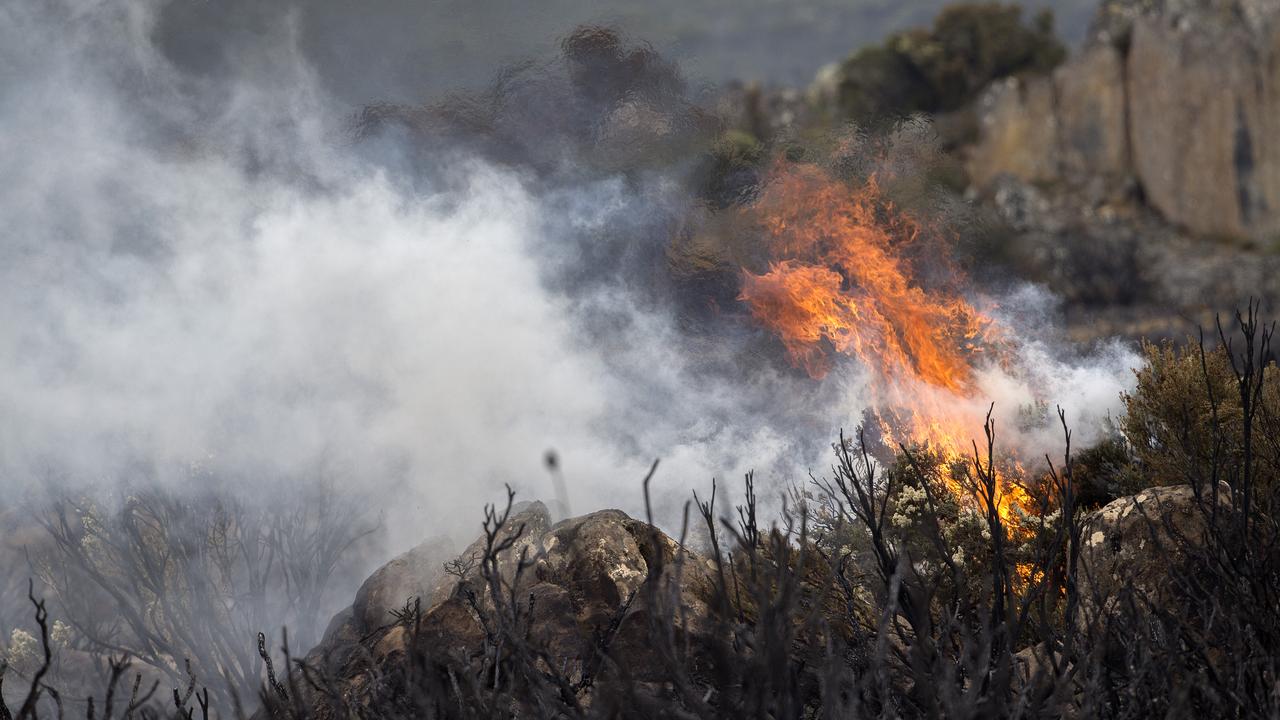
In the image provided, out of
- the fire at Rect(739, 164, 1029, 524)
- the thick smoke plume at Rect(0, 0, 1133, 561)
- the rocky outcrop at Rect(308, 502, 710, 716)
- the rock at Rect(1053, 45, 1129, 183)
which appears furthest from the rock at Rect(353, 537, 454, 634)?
the rock at Rect(1053, 45, 1129, 183)

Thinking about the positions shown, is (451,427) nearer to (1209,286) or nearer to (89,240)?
(89,240)

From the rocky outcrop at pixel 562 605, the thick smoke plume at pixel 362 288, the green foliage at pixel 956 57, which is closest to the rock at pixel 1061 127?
the green foliage at pixel 956 57

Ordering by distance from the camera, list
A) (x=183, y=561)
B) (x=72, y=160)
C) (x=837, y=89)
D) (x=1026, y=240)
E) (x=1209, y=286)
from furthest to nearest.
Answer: (x=837, y=89), (x=1026, y=240), (x=1209, y=286), (x=183, y=561), (x=72, y=160)

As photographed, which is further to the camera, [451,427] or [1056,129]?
[1056,129]

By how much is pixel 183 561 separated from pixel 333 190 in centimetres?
755

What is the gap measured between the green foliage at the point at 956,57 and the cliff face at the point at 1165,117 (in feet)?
26.2

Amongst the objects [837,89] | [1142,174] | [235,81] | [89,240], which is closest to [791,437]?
[235,81]

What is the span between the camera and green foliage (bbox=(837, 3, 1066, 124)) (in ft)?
235

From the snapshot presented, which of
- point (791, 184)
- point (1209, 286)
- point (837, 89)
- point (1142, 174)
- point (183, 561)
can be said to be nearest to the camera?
point (791, 184)

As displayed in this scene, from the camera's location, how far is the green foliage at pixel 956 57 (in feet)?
235

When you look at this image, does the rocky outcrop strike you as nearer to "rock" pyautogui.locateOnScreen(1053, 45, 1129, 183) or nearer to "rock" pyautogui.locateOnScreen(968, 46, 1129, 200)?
"rock" pyautogui.locateOnScreen(1053, 45, 1129, 183)

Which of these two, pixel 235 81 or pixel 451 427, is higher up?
pixel 235 81

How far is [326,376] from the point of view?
16969 mm

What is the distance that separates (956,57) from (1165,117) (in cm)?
2127
